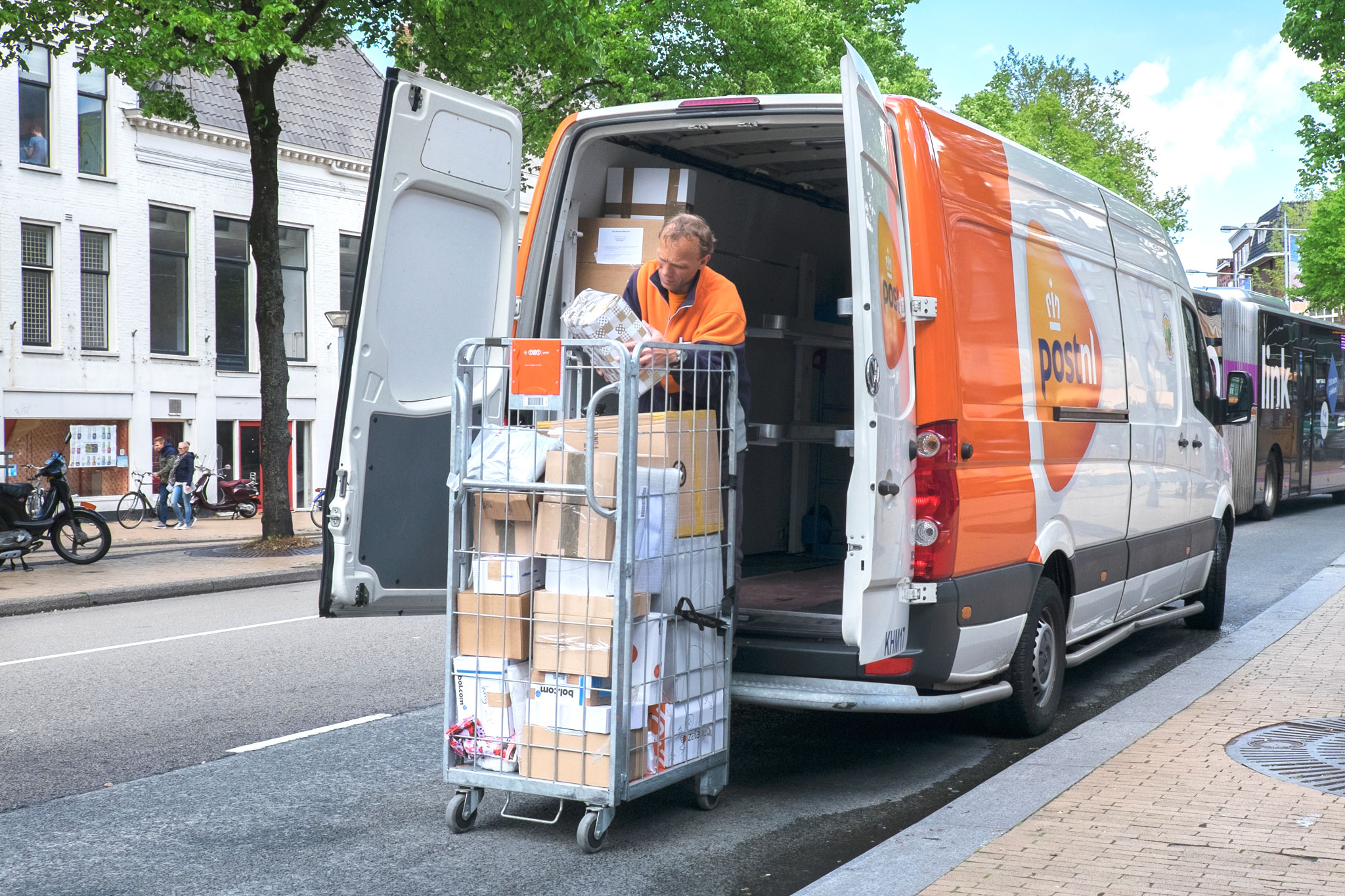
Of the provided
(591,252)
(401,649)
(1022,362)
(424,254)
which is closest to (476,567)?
(424,254)

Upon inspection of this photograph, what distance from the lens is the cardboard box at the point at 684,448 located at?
4633mm

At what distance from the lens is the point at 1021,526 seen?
566 cm

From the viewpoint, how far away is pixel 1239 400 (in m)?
9.12

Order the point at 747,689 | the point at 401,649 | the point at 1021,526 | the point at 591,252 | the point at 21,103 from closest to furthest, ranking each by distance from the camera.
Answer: the point at 747,689 → the point at 1021,526 → the point at 591,252 → the point at 401,649 → the point at 21,103

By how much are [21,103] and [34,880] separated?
20.5 metres

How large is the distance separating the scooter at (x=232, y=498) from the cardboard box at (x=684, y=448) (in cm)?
2023

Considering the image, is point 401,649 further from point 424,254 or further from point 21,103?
point 21,103

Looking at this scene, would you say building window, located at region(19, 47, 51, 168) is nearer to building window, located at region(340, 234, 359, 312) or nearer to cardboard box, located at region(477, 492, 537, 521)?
building window, located at region(340, 234, 359, 312)

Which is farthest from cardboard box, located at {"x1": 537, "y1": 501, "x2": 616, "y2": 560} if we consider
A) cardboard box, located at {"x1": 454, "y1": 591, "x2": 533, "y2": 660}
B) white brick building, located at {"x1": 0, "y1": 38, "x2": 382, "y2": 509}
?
white brick building, located at {"x1": 0, "y1": 38, "x2": 382, "y2": 509}

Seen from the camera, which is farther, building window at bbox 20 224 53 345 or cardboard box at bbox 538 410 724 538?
building window at bbox 20 224 53 345

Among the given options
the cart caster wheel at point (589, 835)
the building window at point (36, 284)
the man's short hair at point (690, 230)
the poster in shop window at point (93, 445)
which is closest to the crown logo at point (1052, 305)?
the man's short hair at point (690, 230)

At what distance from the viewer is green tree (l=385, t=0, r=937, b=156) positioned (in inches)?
664

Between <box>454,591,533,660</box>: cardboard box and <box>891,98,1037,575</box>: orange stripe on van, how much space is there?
1.68 m

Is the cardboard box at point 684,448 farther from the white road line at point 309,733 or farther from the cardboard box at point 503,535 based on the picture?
the white road line at point 309,733
